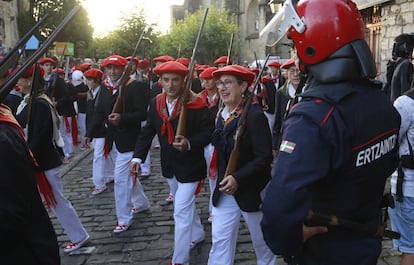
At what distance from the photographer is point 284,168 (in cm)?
196

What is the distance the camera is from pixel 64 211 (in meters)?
4.97

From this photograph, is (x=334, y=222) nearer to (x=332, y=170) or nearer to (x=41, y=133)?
(x=332, y=170)

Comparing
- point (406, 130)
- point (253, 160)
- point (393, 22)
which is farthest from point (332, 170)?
point (393, 22)

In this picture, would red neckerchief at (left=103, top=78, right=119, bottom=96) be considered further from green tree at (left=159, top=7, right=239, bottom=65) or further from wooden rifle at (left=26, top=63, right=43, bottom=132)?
green tree at (left=159, top=7, right=239, bottom=65)

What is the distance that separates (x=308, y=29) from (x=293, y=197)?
83cm

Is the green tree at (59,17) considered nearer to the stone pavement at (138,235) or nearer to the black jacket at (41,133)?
the stone pavement at (138,235)

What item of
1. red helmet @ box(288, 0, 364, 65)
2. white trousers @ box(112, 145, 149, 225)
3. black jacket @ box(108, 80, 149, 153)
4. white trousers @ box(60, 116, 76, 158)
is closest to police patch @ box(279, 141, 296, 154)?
red helmet @ box(288, 0, 364, 65)

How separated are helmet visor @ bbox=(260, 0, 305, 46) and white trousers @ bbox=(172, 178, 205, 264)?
90.8 inches

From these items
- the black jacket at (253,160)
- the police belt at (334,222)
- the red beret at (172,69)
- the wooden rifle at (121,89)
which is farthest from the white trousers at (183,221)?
the police belt at (334,222)

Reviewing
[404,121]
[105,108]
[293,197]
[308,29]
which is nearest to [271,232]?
[293,197]

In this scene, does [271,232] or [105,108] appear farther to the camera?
[105,108]

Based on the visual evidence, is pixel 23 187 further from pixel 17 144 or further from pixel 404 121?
pixel 404 121

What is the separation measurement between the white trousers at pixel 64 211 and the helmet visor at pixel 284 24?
3.20 meters

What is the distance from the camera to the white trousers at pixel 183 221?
441cm
